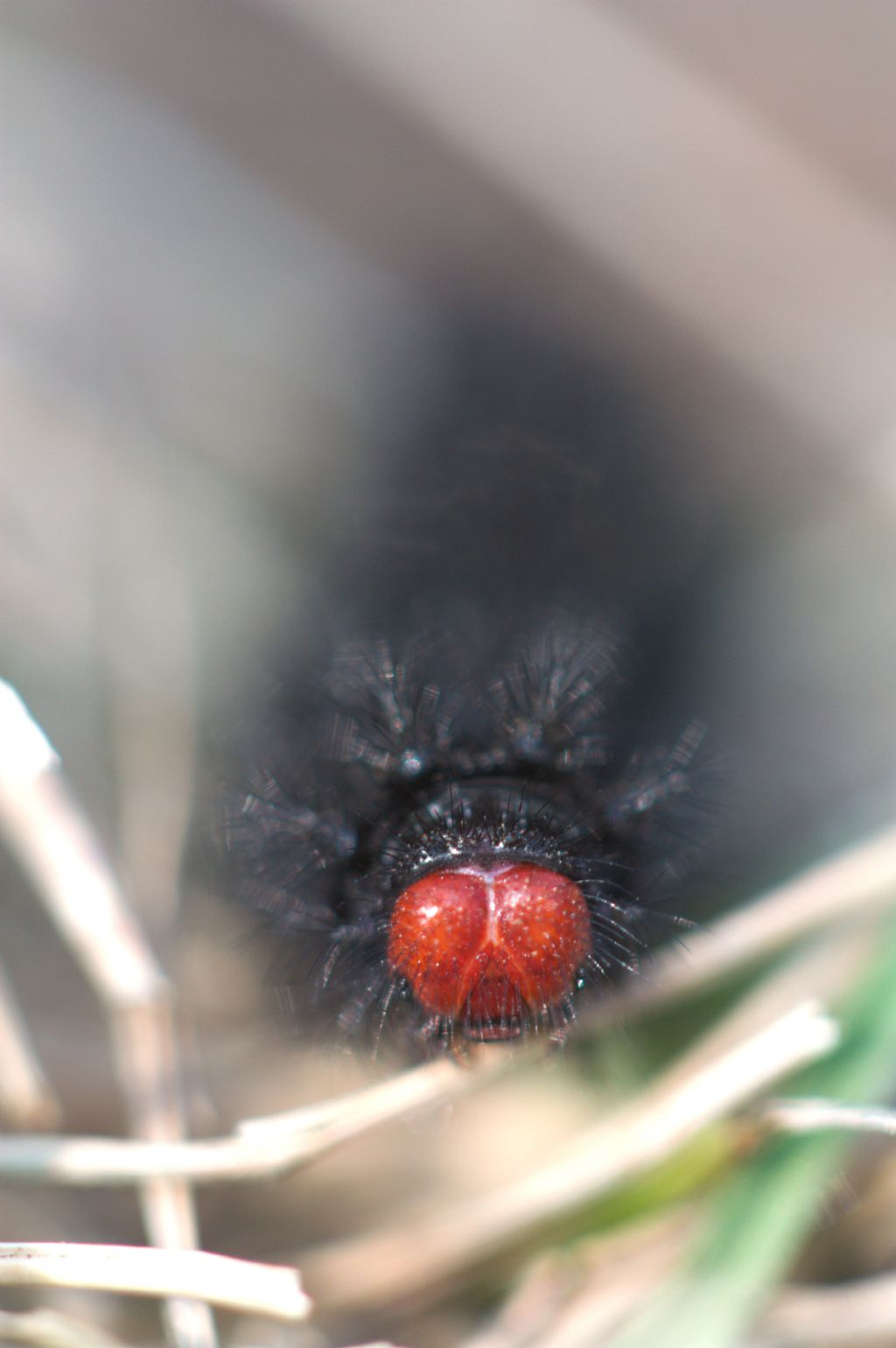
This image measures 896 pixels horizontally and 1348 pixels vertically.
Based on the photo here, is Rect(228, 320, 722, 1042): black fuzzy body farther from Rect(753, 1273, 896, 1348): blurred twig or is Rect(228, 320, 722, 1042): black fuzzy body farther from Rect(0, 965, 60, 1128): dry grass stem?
Rect(753, 1273, 896, 1348): blurred twig

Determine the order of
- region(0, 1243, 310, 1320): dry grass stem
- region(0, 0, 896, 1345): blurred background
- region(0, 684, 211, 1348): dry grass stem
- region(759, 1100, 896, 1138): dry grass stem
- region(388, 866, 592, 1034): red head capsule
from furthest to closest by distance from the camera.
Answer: region(0, 0, 896, 1345): blurred background → region(0, 684, 211, 1348): dry grass stem → region(759, 1100, 896, 1138): dry grass stem → region(0, 1243, 310, 1320): dry grass stem → region(388, 866, 592, 1034): red head capsule

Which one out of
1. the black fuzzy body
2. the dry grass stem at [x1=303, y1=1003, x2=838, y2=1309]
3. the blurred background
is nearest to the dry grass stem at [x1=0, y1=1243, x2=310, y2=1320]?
the black fuzzy body

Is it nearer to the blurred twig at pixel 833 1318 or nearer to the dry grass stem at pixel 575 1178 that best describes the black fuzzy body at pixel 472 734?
the dry grass stem at pixel 575 1178

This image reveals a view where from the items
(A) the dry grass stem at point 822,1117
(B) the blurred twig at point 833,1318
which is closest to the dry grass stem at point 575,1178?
(A) the dry grass stem at point 822,1117

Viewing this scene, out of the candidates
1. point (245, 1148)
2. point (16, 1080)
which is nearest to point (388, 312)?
point (16, 1080)

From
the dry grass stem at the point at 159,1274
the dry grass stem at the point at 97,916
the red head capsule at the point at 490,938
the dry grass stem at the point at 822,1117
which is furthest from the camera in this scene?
the dry grass stem at the point at 97,916
